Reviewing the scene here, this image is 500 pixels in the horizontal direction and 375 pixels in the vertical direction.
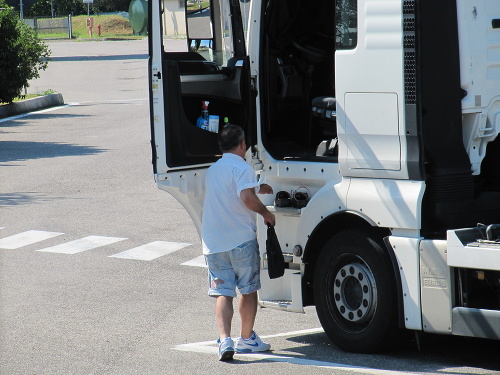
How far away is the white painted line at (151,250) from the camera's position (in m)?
11.1

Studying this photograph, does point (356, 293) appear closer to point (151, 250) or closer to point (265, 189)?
point (265, 189)

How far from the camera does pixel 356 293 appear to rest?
6.95 meters

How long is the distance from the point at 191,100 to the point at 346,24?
1.52m

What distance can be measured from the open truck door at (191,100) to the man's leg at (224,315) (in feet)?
3.17

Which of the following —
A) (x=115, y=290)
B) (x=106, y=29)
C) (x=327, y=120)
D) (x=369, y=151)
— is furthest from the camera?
(x=106, y=29)

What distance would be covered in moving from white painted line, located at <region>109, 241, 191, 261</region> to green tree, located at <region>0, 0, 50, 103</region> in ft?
49.3

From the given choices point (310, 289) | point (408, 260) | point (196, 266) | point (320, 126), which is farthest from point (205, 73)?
point (196, 266)

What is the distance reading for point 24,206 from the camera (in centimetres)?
1393

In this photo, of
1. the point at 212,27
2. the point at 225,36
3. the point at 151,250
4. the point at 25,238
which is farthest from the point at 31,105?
the point at 225,36

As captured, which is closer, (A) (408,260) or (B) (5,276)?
(A) (408,260)

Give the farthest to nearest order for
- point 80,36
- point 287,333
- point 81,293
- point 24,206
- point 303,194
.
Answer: point 80,36 → point 24,206 → point 81,293 → point 287,333 → point 303,194

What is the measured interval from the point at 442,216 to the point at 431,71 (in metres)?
0.92

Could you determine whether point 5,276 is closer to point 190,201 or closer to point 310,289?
point 190,201

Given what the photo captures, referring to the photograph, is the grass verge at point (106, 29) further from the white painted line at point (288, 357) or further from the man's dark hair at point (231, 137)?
the man's dark hair at point (231, 137)
